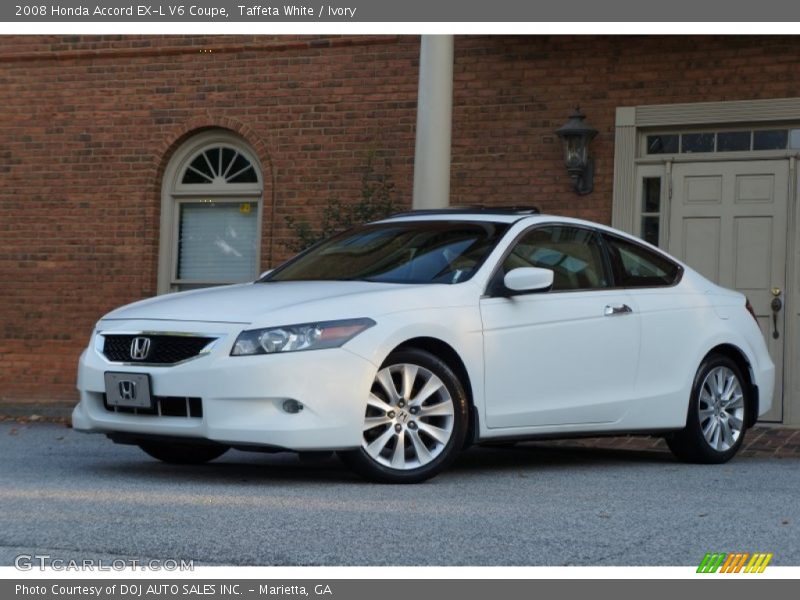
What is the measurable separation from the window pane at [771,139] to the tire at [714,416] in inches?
160

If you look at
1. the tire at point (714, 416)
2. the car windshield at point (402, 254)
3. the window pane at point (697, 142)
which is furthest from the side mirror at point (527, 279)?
the window pane at point (697, 142)

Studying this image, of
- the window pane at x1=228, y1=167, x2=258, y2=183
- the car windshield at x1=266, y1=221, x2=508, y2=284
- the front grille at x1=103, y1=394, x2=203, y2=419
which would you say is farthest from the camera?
the window pane at x1=228, y1=167, x2=258, y2=183

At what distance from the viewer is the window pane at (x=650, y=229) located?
1363 centimetres

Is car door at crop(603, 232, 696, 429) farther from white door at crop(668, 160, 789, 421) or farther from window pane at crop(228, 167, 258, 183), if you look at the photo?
window pane at crop(228, 167, 258, 183)

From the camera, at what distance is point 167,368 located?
24.6 ft

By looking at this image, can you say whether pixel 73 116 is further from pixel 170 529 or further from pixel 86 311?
pixel 170 529

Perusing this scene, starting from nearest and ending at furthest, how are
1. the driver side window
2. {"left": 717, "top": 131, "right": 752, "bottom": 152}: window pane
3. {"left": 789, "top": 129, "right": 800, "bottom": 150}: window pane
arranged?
the driver side window
{"left": 789, "top": 129, "right": 800, "bottom": 150}: window pane
{"left": 717, "top": 131, "right": 752, "bottom": 152}: window pane

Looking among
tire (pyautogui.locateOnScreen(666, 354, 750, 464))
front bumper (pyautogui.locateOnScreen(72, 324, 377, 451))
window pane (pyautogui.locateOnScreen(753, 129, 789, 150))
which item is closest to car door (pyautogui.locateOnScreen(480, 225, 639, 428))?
tire (pyautogui.locateOnScreen(666, 354, 750, 464))

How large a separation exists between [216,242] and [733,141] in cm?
550

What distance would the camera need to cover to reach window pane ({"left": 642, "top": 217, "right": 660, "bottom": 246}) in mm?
13633

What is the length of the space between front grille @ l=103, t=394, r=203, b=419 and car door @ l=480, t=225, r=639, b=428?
1.61m

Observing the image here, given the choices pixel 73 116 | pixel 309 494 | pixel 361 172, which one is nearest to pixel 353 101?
pixel 361 172

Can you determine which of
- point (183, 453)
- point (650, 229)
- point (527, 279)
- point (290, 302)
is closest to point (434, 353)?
point (527, 279)

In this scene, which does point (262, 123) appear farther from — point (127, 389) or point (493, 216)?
point (127, 389)
